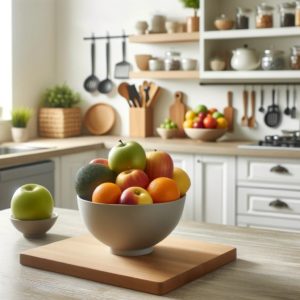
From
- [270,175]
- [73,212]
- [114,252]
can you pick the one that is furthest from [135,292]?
[270,175]

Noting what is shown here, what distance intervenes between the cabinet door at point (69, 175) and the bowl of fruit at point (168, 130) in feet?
1.74

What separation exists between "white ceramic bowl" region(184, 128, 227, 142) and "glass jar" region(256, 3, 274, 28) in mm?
717

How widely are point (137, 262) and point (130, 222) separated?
0.10m

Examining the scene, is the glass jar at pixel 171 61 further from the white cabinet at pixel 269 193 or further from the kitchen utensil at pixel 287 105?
the white cabinet at pixel 269 193

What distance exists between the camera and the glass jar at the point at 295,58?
13.6ft

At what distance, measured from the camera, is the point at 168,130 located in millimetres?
4523

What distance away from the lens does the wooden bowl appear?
4695 millimetres

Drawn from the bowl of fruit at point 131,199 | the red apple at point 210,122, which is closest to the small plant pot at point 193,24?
the red apple at point 210,122

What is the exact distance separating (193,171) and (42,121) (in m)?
1.38

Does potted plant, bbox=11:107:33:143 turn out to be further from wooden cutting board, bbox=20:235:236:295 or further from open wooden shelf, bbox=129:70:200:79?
wooden cutting board, bbox=20:235:236:295

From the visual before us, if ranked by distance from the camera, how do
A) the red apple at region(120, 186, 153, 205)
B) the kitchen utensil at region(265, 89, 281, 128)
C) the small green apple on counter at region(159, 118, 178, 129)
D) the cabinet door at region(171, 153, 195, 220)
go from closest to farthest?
the red apple at region(120, 186, 153, 205)
the cabinet door at region(171, 153, 195, 220)
the kitchen utensil at region(265, 89, 281, 128)
the small green apple on counter at region(159, 118, 178, 129)

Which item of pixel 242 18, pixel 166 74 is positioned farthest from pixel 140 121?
pixel 242 18

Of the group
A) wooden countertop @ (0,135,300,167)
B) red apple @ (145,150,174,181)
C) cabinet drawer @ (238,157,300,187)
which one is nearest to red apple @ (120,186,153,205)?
red apple @ (145,150,174,181)

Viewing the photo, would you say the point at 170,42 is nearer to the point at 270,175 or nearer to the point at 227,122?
the point at 227,122
